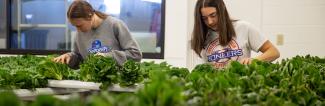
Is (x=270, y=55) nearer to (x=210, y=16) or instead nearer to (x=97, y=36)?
(x=210, y=16)

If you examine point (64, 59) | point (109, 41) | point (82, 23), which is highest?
point (82, 23)

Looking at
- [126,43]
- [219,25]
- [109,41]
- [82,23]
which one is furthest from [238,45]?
[82,23]

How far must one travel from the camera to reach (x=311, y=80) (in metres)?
1.48

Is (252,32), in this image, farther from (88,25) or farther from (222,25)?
(88,25)

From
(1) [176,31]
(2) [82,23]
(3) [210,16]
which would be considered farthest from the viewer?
(1) [176,31]

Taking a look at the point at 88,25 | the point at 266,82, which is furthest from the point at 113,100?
the point at 88,25

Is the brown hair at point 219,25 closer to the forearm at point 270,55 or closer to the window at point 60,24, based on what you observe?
the forearm at point 270,55

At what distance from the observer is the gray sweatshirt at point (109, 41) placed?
2613 mm

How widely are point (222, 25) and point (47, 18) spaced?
340cm

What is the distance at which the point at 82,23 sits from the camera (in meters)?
2.59

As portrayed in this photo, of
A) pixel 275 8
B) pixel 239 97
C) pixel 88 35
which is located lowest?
pixel 239 97

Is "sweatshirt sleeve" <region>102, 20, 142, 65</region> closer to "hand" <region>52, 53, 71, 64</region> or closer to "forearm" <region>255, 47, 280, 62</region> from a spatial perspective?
"hand" <region>52, 53, 71, 64</region>

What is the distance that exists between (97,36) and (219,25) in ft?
2.53

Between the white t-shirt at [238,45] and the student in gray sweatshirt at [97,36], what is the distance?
18.1 inches
